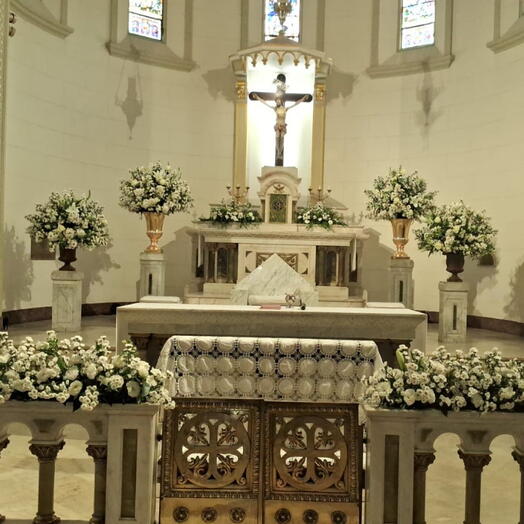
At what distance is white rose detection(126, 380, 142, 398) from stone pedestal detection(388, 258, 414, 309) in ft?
28.3

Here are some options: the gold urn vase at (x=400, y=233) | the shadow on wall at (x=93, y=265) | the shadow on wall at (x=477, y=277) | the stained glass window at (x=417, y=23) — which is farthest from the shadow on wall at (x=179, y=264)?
the stained glass window at (x=417, y=23)

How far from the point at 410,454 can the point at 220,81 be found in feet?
39.9

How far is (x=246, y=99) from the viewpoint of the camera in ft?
45.4

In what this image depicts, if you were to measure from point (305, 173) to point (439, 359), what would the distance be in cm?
1050

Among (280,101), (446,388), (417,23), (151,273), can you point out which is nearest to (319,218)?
(280,101)

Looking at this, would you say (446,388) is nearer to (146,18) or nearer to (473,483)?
(473,483)

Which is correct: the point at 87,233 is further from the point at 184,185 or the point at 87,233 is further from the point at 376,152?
the point at 376,152

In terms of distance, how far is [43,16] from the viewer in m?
11.9

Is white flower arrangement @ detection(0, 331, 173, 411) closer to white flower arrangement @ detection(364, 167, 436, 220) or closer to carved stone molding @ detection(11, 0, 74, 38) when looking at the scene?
white flower arrangement @ detection(364, 167, 436, 220)

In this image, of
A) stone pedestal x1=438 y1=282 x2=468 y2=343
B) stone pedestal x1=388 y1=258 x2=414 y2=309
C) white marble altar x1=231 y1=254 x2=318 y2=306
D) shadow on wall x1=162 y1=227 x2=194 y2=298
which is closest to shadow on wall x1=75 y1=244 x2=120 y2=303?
shadow on wall x1=162 y1=227 x2=194 y2=298

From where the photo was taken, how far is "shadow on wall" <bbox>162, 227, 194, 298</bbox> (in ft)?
45.7

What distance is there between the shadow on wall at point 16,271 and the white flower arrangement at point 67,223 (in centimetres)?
73

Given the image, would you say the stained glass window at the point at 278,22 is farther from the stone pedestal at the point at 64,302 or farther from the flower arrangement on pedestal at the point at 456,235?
the stone pedestal at the point at 64,302

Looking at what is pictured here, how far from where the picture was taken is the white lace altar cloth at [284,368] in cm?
456
